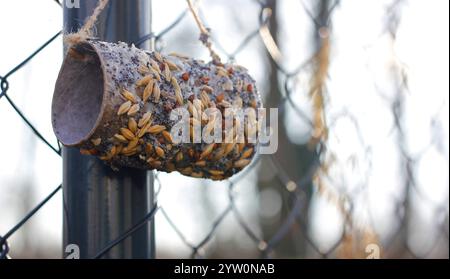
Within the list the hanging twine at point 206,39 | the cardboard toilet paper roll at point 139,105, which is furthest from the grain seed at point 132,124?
the hanging twine at point 206,39

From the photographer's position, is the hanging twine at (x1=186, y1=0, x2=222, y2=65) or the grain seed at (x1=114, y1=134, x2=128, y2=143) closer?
the grain seed at (x1=114, y1=134, x2=128, y2=143)

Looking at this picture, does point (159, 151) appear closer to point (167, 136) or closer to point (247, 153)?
point (167, 136)

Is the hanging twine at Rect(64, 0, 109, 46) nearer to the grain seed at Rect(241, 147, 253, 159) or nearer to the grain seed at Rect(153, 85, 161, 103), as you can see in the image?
the grain seed at Rect(153, 85, 161, 103)

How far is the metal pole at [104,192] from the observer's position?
63cm

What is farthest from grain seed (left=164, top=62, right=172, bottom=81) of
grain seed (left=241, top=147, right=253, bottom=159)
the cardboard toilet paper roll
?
grain seed (left=241, top=147, right=253, bottom=159)

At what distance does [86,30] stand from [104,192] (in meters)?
0.14

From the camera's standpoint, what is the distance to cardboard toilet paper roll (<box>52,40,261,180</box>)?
1.89 ft

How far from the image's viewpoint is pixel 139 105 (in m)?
0.58

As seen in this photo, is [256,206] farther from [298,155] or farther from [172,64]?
[172,64]

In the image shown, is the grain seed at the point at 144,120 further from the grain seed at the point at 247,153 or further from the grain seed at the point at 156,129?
the grain seed at the point at 247,153

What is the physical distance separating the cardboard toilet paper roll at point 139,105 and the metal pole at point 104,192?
23 millimetres

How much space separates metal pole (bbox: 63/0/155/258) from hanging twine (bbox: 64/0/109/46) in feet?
0.04

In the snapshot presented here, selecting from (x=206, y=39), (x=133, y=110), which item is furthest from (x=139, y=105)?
(x=206, y=39)

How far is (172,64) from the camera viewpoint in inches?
24.5
